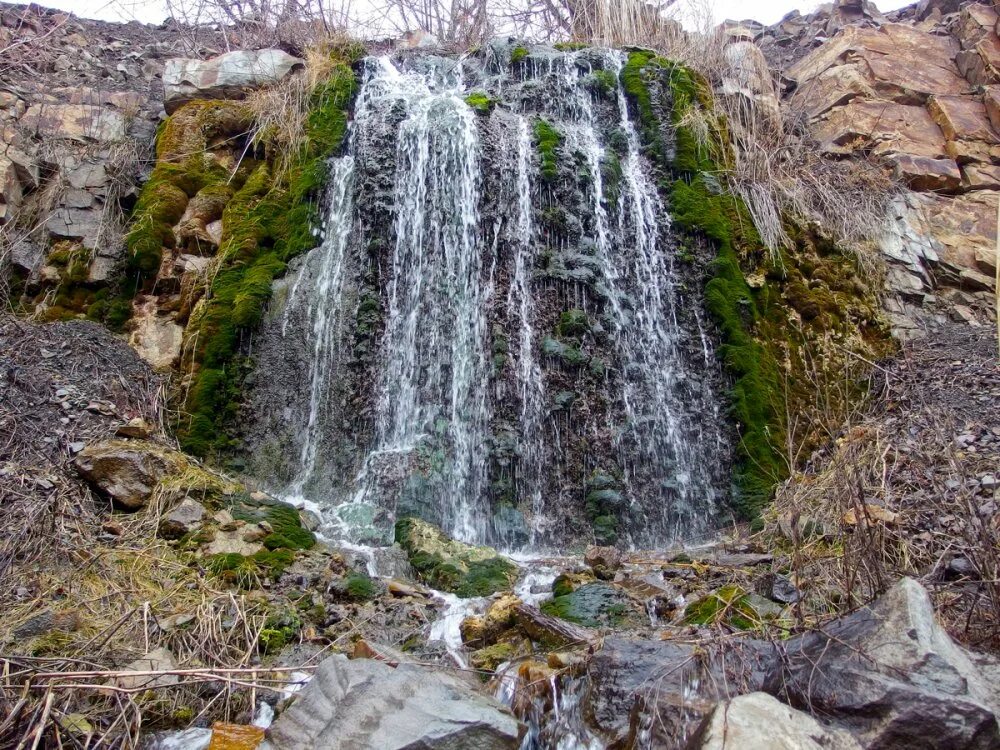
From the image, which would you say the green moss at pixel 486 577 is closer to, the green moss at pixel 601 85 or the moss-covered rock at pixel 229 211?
the moss-covered rock at pixel 229 211

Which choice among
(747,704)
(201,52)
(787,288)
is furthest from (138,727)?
(201,52)

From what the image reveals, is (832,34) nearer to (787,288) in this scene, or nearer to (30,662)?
(787,288)

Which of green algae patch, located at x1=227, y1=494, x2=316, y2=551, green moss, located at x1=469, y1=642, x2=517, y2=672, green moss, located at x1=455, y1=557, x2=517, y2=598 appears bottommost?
green moss, located at x1=469, y1=642, x2=517, y2=672

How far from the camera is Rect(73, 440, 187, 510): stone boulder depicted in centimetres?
420

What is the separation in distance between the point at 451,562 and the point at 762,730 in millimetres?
2714

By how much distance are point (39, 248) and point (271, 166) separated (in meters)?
2.12

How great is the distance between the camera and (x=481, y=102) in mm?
7199

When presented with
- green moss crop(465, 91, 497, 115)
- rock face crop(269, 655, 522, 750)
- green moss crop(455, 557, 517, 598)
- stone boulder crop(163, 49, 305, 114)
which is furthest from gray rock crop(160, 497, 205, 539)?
stone boulder crop(163, 49, 305, 114)

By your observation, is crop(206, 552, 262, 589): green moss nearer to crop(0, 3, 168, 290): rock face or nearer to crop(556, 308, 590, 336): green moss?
crop(556, 308, 590, 336): green moss

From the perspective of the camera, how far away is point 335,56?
26.2 feet

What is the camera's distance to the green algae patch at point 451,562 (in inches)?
165

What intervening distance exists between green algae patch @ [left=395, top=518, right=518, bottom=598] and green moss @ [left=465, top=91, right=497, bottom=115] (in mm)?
4227

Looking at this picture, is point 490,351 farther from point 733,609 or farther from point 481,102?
point 733,609

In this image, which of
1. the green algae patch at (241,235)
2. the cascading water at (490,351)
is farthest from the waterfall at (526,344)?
the green algae patch at (241,235)
